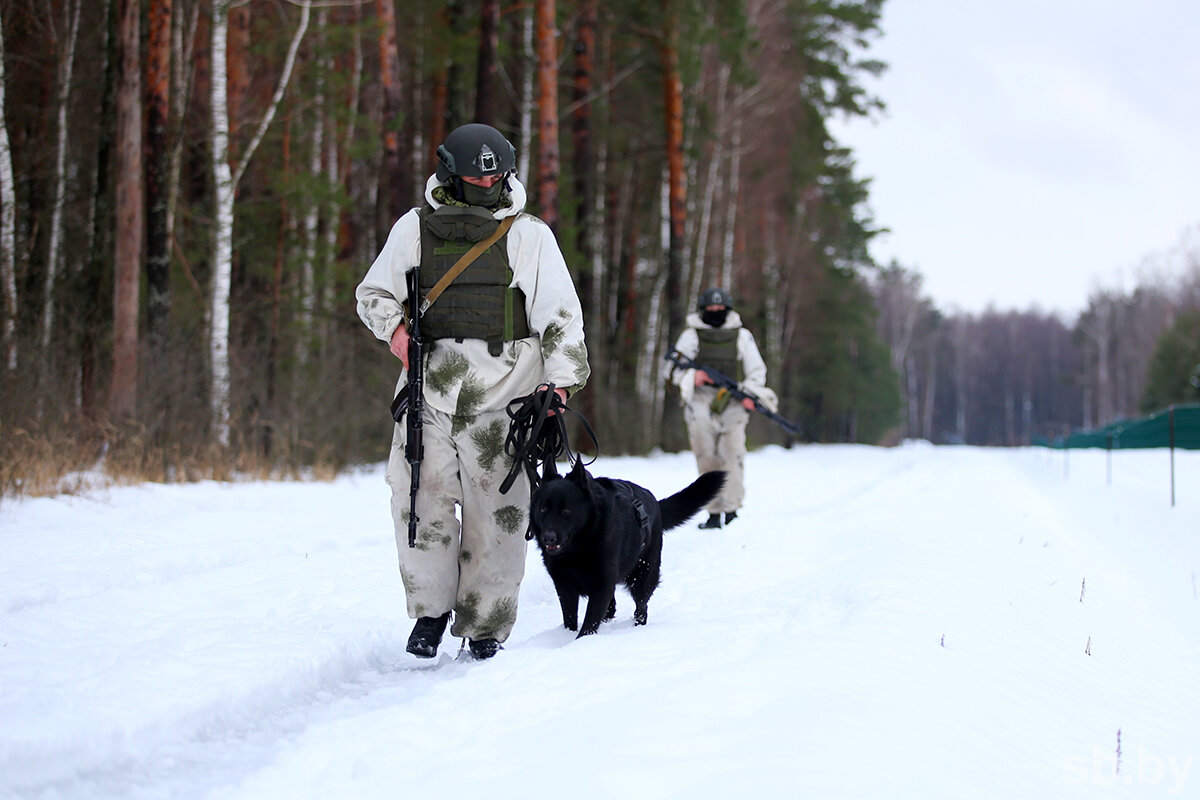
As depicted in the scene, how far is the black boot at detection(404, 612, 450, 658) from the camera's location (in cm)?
356

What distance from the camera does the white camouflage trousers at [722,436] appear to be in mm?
8117

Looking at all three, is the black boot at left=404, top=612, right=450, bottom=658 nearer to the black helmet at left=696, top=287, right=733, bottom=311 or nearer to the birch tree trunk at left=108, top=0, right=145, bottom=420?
the black helmet at left=696, top=287, right=733, bottom=311

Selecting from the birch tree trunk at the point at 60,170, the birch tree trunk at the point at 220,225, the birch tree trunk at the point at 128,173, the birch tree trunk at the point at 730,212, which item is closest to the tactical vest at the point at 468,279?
the birch tree trunk at the point at 220,225

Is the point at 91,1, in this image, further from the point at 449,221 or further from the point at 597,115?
the point at 449,221

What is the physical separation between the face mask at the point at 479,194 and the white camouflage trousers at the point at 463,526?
0.84m

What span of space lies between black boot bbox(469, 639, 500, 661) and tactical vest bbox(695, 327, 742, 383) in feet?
16.1

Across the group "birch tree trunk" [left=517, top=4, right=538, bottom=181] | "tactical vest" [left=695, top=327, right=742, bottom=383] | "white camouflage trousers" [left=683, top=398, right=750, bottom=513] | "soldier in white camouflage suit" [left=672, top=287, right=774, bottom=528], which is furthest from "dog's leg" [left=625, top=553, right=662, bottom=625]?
"birch tree trunk" [left=517, top=4, right=538, bottom=181]

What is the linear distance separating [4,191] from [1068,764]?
413 inches

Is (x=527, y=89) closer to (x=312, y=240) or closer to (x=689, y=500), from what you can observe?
(x=312, y=240)

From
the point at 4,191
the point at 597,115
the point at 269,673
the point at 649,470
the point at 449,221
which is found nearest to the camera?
the point at 269,673

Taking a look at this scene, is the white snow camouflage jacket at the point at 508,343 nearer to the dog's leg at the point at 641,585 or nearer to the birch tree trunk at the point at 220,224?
the dog's leg at the point at 641,585

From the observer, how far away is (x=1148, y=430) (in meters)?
22.0

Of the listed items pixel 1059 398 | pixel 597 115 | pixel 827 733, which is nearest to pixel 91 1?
pixel 597 115

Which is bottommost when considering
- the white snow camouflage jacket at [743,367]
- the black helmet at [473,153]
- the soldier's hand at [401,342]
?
the soldier's hand at [401,342]
